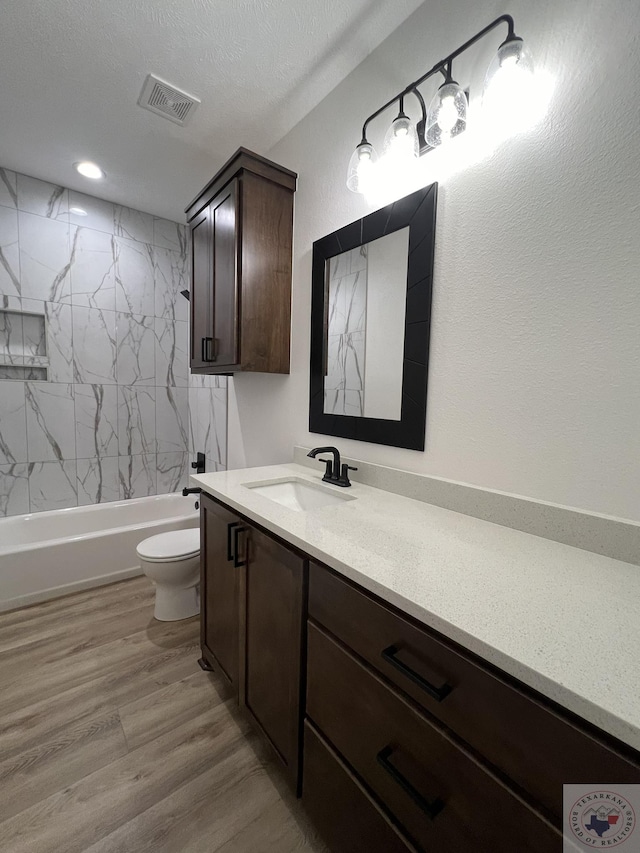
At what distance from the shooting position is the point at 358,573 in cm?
73

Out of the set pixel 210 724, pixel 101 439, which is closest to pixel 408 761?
pixel 210 724

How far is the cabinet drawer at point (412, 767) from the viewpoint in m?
0.53

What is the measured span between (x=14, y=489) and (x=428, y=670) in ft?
9.78

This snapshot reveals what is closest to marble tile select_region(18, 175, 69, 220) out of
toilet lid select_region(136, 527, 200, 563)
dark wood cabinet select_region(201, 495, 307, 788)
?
toilet lid select_region(136, 527, 200, 563)

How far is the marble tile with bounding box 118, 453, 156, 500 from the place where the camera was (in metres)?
2.93

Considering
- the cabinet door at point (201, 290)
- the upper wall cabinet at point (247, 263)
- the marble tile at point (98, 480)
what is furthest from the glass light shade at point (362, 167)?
the marble tile at point (98, 480)

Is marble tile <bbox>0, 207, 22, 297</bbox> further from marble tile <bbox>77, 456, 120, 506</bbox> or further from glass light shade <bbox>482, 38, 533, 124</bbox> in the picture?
glass light shade <bbox>482, 38, 533, 124</bbox>

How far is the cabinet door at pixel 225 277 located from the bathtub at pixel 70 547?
4.66 feet

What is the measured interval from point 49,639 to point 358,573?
6.47 feet

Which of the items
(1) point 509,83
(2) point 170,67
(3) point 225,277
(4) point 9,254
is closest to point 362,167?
(1) point 509,83

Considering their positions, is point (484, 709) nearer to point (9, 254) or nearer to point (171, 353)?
point (171, 353)

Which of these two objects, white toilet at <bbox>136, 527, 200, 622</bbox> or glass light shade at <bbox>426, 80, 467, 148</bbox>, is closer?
glass light shade at <bbox>426, 80, 467, 148</bbox>

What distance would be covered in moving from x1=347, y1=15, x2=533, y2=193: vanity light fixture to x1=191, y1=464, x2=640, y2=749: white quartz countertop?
3.91ft

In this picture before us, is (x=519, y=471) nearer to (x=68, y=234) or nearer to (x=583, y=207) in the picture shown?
(x=583, y=207)
